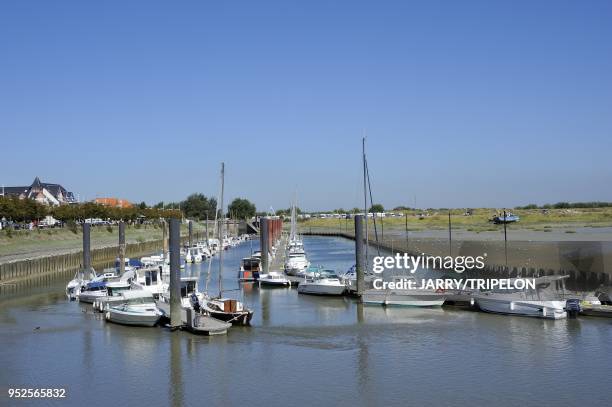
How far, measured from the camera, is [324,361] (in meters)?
30.7

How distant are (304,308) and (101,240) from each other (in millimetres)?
75127

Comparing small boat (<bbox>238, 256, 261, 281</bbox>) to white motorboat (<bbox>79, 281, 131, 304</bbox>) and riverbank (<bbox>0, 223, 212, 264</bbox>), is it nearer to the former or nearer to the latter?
white motorboat (<bbox>79, 281, 131, 304</bbox>)

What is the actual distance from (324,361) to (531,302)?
50.1 ft

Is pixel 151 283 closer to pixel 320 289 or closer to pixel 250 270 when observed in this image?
pixel 320 289

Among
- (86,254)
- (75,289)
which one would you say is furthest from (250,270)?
(75,289)

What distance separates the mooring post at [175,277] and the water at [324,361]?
1173mm

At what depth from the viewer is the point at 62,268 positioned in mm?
75500

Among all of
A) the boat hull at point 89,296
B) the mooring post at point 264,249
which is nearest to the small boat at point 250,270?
the mooring post at point 264,249

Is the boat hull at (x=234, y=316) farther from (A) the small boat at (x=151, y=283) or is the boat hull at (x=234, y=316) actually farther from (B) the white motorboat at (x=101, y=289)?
(B) the white motorboat at (x=101, y=289)

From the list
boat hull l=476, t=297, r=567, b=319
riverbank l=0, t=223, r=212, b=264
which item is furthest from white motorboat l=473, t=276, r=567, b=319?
riverbank l=0, t=223, r=212, b=264

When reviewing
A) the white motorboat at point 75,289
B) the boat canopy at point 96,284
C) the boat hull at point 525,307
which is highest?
the boat canopy at point 96,284

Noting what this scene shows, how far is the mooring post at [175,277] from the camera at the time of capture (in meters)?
36.1

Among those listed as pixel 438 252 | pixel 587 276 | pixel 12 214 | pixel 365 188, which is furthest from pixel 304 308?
pixel 12 214

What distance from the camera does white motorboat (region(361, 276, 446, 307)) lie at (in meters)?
44.5
